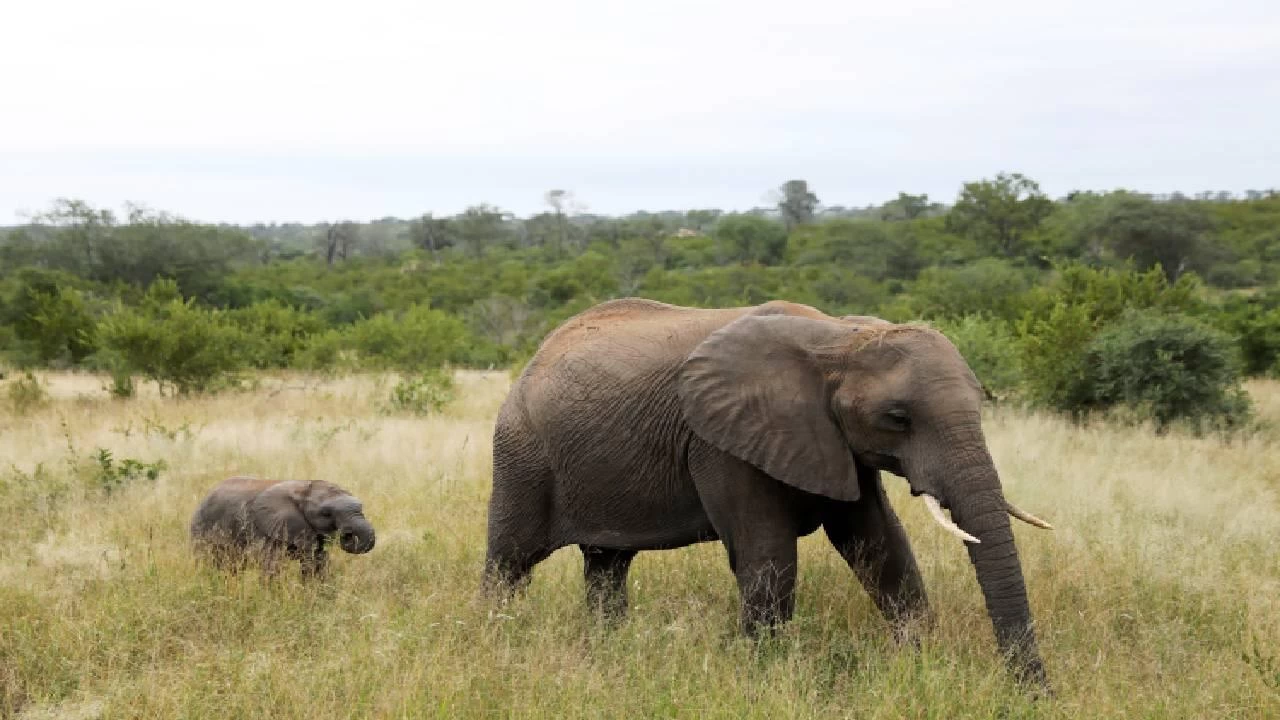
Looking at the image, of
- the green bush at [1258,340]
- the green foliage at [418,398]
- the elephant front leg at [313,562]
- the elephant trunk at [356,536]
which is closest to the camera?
the elephant front leg at [313,562]

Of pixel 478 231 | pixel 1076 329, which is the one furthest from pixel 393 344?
pixel 478 231

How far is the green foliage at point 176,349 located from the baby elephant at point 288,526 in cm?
1013

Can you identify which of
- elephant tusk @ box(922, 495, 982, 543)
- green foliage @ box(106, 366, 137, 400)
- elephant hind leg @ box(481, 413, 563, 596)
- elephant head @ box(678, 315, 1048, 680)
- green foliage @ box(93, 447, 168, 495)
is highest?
→ elephant head @ box(678, 315, 1048, 680)

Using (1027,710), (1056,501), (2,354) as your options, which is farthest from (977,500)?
(2,354)

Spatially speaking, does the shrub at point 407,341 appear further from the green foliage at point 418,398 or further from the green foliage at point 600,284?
the green foliage at point 418,398

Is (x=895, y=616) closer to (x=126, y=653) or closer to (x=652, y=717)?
(x=652, y=717)

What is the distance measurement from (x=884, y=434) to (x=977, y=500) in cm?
46

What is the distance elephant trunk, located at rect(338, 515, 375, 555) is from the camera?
641cm

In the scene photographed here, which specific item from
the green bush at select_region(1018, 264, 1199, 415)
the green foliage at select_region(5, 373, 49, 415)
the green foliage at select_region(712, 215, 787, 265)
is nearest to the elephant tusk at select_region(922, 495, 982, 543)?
the green bush at select_region(1018, 264, 1199, 415)

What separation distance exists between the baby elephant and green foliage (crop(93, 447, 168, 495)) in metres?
2.63

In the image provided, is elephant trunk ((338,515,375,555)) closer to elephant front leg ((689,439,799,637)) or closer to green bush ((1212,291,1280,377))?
elephant front leg ((689,439,799,637))

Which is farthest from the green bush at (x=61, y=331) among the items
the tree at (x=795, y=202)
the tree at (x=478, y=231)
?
the tree at (x=795, y=202)

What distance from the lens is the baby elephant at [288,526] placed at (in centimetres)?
639

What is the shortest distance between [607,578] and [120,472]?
5.26 meters
